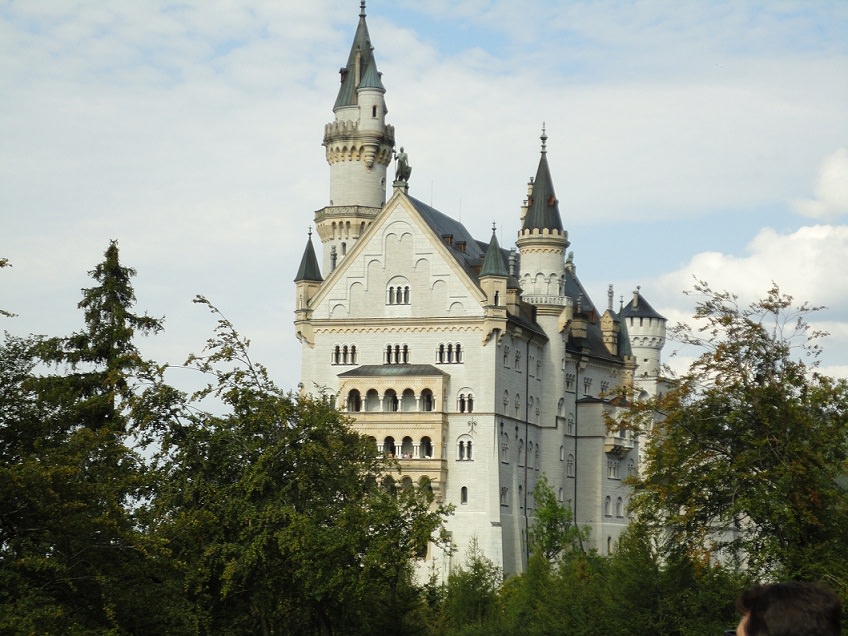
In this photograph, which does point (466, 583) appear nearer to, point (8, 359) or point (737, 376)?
point (737, 376)

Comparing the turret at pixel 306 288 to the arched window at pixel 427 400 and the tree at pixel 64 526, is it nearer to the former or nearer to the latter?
the arched window at pixel 427 400

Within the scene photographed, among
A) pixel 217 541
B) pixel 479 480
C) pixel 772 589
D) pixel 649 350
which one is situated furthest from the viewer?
pixel 649 350

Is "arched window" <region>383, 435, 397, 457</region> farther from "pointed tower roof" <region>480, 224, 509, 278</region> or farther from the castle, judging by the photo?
"pointed tower roof" <region>480, 224, 509, 278</region>

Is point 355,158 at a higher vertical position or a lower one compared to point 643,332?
higher

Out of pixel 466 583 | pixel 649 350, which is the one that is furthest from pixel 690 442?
pixel 649 350

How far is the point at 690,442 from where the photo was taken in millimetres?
42531

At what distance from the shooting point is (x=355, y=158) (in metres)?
111

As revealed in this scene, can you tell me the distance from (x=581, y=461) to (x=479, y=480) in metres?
17.2

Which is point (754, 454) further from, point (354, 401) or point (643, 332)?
point (643, 332)

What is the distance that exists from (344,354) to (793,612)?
320 ft

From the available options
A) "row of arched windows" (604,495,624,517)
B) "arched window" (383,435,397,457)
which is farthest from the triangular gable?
"row of arched windows" (604,495,624,517)

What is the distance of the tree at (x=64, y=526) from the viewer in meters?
29.0

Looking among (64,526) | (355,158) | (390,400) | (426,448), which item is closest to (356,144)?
(355,158)

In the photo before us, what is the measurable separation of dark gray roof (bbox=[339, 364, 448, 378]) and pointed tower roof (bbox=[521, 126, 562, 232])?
593 inches
